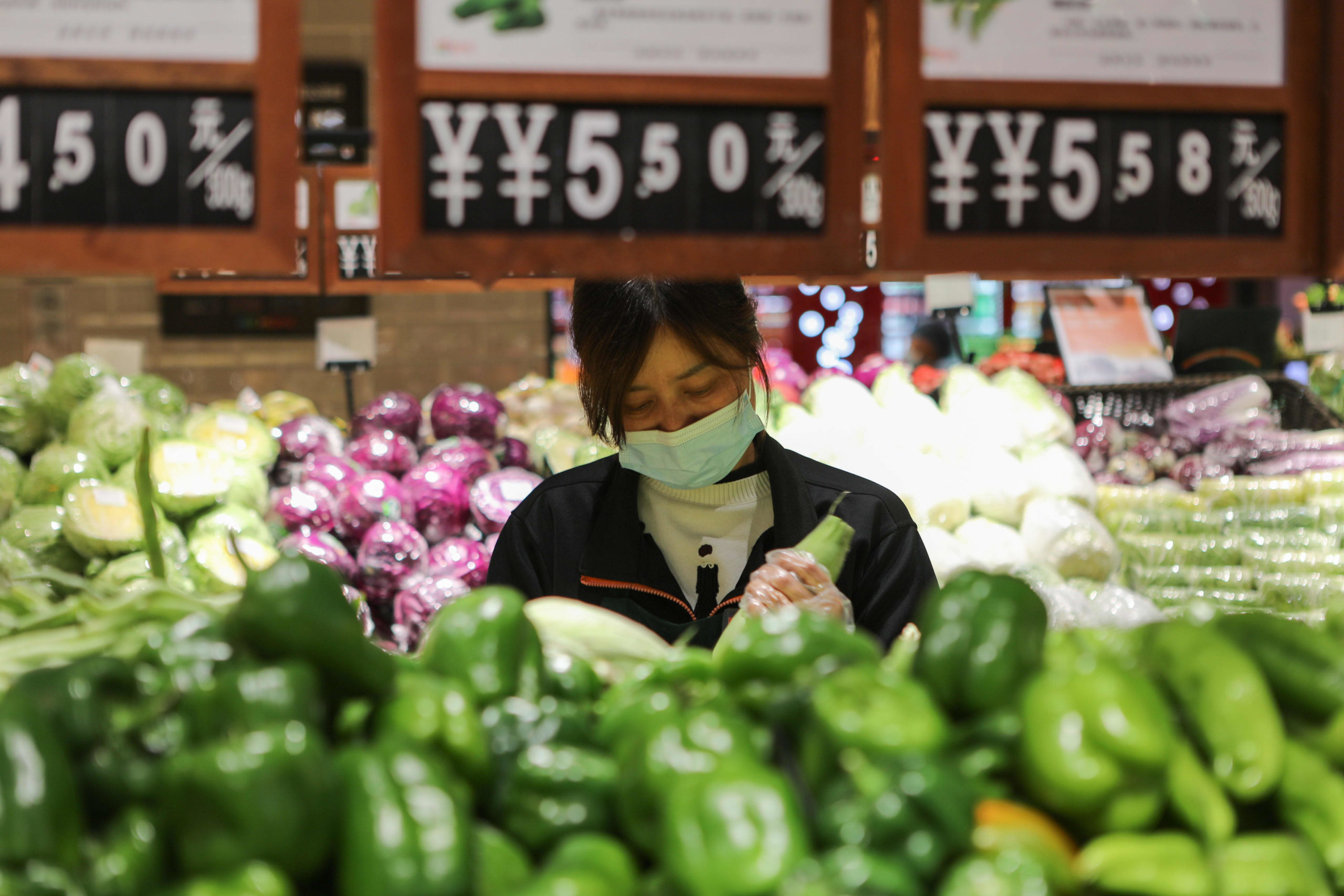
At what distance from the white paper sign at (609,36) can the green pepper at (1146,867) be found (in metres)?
1.00

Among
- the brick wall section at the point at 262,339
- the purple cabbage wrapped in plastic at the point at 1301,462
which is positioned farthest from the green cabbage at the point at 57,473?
the purple cabbage wrapped in plastic at the point at 1301,462

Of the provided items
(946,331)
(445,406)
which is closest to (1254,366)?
(946,331)

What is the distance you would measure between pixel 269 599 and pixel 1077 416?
4.12 meters

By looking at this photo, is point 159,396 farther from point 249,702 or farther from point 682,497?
point 249,702

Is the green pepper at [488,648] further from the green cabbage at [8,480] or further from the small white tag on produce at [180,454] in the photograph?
the green cabbage at [8,480]

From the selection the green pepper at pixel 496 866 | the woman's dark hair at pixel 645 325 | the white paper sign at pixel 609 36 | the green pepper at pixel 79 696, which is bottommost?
the green pepper at pixel 496 866

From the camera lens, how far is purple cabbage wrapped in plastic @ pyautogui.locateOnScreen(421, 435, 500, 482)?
398cm

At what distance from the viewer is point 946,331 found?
24.9 feet

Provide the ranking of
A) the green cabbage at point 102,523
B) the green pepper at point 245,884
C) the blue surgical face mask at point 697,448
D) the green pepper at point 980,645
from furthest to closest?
the green cabbage at point 102,523, the blue surgical face mask at point 697,448, the green pepper at point 980,645, the green pepper at point 245,884

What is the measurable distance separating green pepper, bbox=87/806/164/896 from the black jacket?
4.39ft

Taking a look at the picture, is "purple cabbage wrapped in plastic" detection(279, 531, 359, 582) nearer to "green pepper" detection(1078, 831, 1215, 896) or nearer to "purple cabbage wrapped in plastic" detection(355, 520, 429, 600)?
"purple cabbage wrapped in plastic" detection(355, 520, 429, 600)

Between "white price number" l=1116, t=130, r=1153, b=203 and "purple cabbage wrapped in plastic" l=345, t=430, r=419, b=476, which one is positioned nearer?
"white price number" l=1116, t=130, r=1153, b=203

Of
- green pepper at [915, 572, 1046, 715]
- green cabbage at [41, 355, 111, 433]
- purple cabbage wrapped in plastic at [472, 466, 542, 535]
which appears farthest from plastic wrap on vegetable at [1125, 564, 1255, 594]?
green cabbage at [41, 355, 111, 433]

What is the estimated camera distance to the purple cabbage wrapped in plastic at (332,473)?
3848 millimetres
